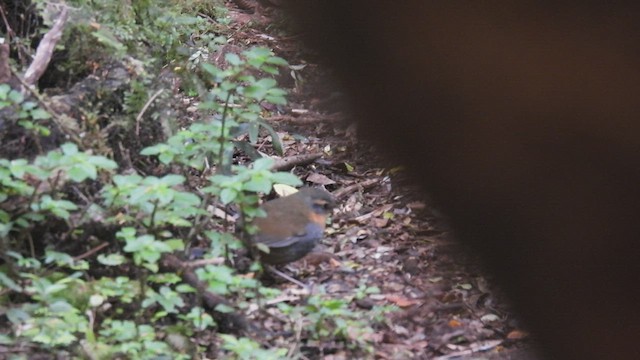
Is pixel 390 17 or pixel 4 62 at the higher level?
pixel 390 17

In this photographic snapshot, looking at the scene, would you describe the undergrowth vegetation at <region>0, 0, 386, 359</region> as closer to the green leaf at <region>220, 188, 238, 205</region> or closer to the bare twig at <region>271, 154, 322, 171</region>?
the green leaf at <region>220, 188, 238, 205</region>

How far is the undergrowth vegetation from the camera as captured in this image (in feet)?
5.94

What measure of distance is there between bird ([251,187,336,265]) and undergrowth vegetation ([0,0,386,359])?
9cm

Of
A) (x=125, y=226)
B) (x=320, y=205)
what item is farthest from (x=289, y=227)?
(x=125, y=226)

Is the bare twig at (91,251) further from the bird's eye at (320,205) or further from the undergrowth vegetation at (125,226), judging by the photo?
the bird's eye at (320,205)

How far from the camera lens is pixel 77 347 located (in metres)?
1.75

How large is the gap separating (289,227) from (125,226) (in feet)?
1.50

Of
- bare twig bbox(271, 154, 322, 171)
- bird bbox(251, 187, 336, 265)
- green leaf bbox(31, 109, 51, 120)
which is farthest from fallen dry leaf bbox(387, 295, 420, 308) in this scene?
green leaf bbox(31, 109, 51, 120)

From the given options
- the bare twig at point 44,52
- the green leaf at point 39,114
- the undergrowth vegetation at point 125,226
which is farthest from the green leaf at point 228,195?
the bare twig at point 44,52

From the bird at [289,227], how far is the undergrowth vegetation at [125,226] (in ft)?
0.31

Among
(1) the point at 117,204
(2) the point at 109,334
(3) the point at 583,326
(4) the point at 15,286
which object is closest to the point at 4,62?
(1) the point at 117,204

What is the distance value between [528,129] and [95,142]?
2.00m

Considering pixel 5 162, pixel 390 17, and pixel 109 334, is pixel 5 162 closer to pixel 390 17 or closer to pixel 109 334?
pixel 109 334

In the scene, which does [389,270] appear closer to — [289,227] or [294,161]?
[289,227]
